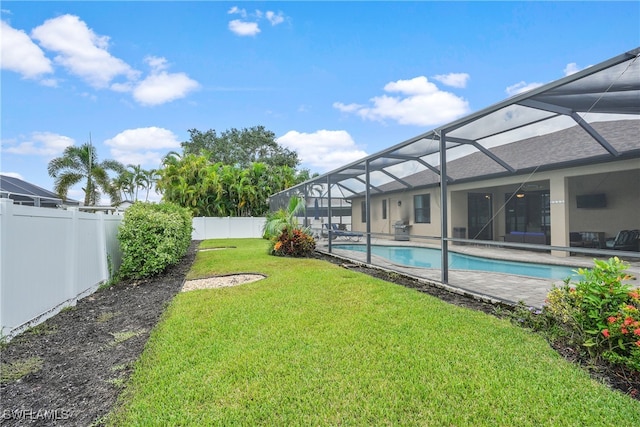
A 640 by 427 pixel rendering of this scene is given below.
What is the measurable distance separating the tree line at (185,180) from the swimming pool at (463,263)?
9.81m

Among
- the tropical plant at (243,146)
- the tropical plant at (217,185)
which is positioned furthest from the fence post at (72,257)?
the tropical plant at (243,146)

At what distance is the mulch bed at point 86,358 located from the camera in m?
2.36

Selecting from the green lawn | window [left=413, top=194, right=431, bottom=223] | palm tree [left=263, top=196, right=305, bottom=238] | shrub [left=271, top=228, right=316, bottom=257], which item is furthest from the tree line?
the green lawn

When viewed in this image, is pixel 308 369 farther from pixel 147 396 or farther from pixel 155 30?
pixel 155 30

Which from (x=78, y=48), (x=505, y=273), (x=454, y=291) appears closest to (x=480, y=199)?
(x=505, y=273)

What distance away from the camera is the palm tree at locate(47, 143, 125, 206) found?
21.8 meters

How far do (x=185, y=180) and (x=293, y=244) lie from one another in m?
11.2

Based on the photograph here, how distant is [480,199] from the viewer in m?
9.95

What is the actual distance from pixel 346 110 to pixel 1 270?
21683 mm

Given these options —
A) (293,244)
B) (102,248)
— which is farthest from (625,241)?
(102,248)

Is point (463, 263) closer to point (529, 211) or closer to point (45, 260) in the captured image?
point (529, 211)

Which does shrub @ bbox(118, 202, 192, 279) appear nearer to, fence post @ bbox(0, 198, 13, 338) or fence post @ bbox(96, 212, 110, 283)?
fence post @ bbox(96, 212, 110, 283)

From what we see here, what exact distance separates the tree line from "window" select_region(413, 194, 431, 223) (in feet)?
31.6

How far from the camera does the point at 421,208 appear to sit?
36.5ft
